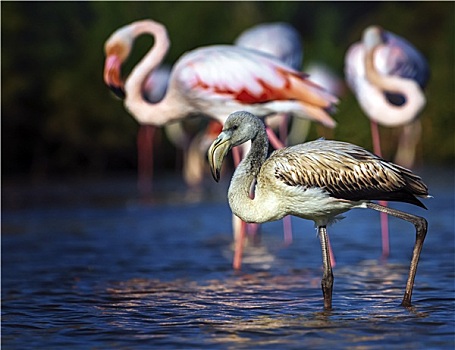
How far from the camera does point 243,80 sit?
8.59 meters

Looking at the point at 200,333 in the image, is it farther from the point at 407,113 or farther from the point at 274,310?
the point at 407,113

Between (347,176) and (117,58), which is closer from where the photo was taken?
(347,176)

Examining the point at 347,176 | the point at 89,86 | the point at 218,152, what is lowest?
the point at 347,176

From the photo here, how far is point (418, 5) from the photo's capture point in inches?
1459

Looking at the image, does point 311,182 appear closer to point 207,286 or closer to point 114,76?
point 207,286

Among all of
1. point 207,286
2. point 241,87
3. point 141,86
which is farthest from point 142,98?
point 207,286

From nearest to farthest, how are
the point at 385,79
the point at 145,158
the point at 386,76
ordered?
the point at 385,79
the point at 386,76
the point at 145,158

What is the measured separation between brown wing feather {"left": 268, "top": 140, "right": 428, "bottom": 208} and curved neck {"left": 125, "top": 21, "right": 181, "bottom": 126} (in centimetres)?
323

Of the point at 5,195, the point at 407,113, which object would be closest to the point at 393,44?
the point at 407,113

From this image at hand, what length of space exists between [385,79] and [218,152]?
433cm

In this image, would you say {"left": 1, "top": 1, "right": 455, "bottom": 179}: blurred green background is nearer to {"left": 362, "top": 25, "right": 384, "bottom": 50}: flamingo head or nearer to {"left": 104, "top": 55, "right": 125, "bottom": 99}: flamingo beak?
{"left": 362, "top": 25, "right": 384, "bottom": 50}: flamingo head

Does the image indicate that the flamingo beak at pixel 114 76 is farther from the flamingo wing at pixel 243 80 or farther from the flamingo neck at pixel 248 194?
the flamingo neck at pixel 248 194

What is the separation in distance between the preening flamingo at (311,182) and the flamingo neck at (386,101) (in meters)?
3.73

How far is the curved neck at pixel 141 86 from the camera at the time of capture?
9141mm
